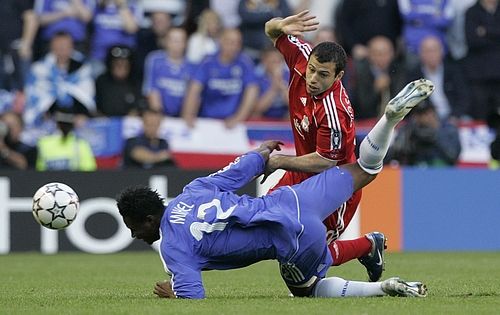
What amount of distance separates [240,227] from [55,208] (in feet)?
6.80

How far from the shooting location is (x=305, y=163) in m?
9.45

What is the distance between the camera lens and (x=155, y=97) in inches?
722

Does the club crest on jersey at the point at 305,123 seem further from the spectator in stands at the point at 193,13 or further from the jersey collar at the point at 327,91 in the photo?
the spectator in stands at the point at 193,13

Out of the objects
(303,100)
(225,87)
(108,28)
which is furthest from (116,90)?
(303,100)

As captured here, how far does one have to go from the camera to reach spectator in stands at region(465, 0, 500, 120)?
19.1m

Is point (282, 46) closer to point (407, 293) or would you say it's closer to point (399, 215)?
point (407, 293)

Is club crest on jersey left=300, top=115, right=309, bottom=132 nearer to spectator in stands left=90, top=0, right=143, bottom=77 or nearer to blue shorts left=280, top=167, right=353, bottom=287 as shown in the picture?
blue shorts left=280, top=167, right=353, bottom=287

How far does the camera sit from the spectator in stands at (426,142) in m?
17.5

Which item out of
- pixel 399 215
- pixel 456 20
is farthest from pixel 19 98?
pixel 456 20

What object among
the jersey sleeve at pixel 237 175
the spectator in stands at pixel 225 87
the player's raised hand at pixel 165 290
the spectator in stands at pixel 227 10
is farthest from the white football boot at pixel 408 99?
the spectator in stands at pixel 227 10

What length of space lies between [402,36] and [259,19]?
238 centimetres

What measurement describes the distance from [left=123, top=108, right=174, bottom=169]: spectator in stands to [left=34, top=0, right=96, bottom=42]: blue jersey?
7.97 feet

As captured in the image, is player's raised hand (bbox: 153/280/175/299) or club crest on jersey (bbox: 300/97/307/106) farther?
club crest on jersey (bbox: 300/97/307/106)

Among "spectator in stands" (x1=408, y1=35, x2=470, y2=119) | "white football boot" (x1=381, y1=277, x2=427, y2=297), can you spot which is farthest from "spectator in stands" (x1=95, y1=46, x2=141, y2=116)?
"white football boot" (x1=381, y1=277, x2=427, y2=297)
